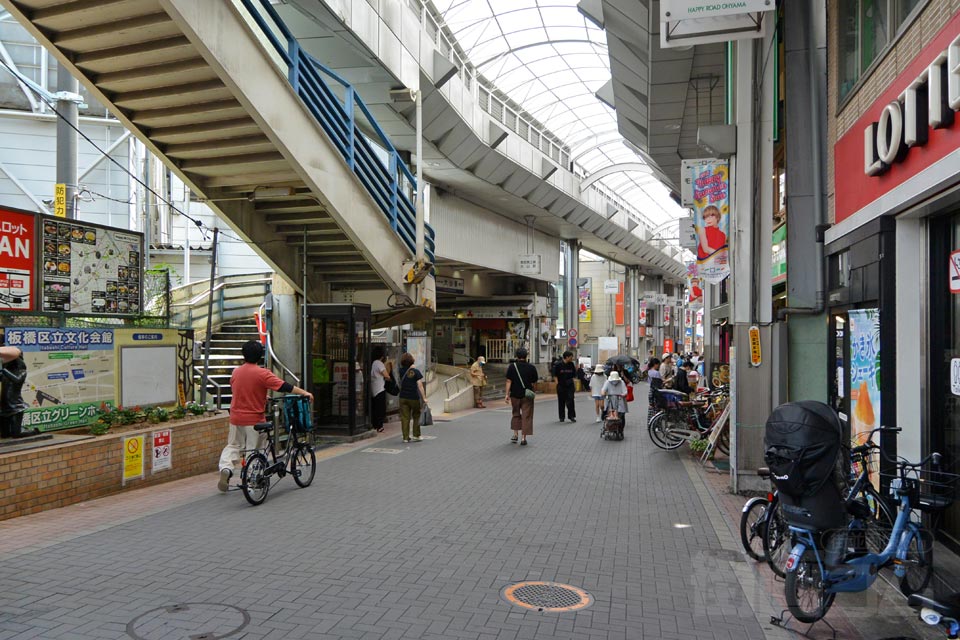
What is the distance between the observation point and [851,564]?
462cm

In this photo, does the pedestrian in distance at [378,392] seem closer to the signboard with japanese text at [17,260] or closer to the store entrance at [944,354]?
the signboard with japanese text at [17,260]

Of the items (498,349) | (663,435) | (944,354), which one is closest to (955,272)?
(944,354)

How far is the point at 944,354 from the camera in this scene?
6129mm

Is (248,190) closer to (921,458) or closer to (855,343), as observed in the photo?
(855,343)

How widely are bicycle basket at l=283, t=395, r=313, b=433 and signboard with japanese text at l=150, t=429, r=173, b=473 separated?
5.12 ft

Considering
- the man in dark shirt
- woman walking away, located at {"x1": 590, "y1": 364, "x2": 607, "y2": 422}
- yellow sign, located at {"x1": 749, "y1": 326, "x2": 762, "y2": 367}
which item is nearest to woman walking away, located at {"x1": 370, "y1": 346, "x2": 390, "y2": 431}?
the man in dark shirt

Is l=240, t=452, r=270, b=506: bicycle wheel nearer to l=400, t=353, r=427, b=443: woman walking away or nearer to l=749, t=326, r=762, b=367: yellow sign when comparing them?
l=400, t=353, r=427, b=443: woman walking away

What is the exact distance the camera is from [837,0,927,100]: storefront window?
677 cm

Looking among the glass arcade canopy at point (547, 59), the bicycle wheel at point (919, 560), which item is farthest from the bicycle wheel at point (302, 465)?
the glass arcade canopy at point (547, 59)

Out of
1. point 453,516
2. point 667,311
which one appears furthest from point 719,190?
point 667,311

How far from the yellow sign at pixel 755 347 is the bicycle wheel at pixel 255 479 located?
6.18m

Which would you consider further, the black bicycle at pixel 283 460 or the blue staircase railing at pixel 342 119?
Answer: the blue staircase railing at pixel 342 119

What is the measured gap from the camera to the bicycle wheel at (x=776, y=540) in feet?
17.9

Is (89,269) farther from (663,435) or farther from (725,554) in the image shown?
(663,435)
